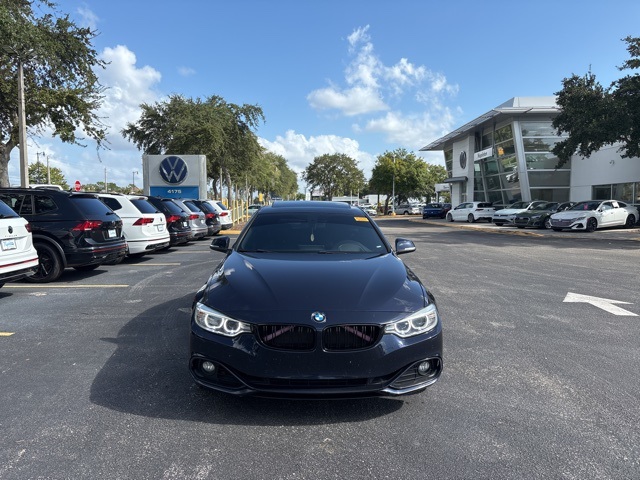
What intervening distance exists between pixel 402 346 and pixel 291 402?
100 cm

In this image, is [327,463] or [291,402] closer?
[327,463]

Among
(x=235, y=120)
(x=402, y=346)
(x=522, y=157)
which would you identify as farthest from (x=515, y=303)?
(x=522, y=157)

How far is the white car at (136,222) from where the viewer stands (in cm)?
1114

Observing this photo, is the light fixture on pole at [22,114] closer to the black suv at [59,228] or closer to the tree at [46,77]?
the tree at [46,77]

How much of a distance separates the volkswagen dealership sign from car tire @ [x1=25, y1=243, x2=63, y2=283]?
15176mm

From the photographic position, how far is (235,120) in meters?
33.3

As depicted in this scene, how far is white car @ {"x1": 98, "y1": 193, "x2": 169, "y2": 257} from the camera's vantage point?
36.6 ft

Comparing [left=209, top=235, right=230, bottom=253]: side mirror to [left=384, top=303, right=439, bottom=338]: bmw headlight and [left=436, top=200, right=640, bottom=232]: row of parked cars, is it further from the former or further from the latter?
[left=436, top=200, right=640, bottom=232]: row of parked cars

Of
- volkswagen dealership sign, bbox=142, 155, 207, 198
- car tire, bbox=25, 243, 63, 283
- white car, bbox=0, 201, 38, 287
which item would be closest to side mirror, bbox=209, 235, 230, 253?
white car, bbox=0, 201, 38, 287

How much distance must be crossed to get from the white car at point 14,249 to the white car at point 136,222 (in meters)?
3.71

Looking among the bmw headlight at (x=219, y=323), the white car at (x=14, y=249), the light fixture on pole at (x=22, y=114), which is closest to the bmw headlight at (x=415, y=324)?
the bmw headlight at (x=219, y=323)

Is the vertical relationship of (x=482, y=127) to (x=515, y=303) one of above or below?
above

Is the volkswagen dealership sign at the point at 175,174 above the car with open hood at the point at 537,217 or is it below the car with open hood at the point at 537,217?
above

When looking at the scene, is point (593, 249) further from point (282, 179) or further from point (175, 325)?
point (282, 179)
